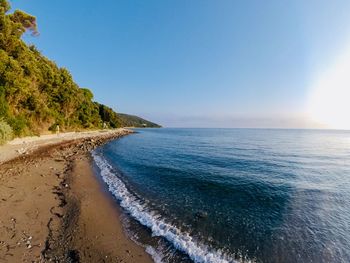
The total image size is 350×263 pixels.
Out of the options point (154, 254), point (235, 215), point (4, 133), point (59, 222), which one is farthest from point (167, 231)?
point (4, 133)

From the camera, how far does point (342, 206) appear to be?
10.8m

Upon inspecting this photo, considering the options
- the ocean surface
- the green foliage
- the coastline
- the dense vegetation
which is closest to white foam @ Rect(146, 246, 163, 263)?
the ocean surface

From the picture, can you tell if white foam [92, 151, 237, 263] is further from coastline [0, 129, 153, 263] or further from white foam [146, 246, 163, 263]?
coastline [0, 129, 153, 263]

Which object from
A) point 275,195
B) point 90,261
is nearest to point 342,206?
point 275,195

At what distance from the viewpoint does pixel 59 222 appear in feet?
25.2

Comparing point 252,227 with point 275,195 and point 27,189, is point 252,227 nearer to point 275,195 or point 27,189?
point 275,195

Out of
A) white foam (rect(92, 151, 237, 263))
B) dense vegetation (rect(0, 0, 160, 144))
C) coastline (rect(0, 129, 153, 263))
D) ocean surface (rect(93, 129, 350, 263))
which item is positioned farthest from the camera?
dense vegetation (rect(0, 0, 160, 144))

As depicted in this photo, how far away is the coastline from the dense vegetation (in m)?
16.8

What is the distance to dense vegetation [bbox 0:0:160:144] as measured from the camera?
25828mm

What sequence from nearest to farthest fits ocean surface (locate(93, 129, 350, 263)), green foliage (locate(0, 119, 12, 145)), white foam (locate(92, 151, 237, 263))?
white foam (locate(92, 151, 237, 263)) → ocean surface (locate(93, 129, 350, 263)) → green foliage (locate(0, 119, 12, 145))

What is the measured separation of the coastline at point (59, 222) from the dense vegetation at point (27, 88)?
16.8 metres

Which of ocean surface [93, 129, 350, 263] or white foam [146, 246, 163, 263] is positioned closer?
white foam [146, 246, 163, 263]

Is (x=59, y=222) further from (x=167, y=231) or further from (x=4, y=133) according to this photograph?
(x=4, y=133)

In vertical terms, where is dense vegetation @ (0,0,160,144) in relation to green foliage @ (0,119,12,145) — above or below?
above
